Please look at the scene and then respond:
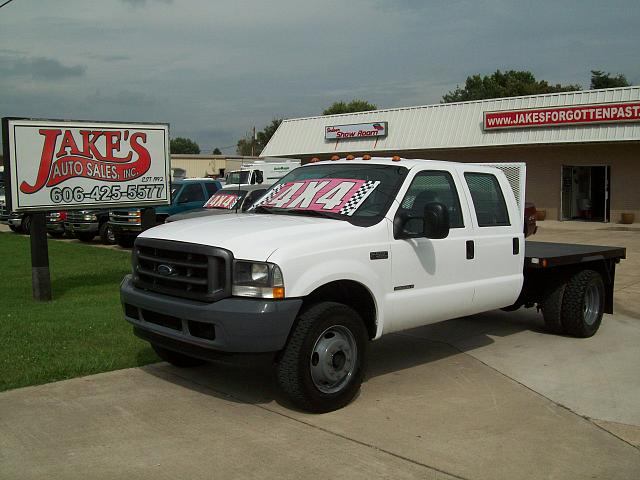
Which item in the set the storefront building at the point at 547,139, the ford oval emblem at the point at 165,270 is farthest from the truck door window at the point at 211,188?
the ford oval emblem at the point at 165,270

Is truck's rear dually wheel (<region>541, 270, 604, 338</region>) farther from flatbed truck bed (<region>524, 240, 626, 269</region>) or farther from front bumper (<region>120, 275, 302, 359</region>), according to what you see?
front bumper (<region>120, 275, 302, 359</region>)

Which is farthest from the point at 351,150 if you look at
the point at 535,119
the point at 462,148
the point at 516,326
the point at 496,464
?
the point at 496,464

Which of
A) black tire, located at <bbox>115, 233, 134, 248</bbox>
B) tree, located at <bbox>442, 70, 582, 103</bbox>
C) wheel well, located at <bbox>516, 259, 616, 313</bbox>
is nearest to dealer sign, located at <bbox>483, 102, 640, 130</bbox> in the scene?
black tire, located at <bbox>115, 233, 134, 248</bbox>

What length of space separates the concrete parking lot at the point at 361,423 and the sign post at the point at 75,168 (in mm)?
5049

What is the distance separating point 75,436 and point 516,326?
589 cm

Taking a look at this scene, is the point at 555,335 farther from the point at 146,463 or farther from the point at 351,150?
the point at 351,150

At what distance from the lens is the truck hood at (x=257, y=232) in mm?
5141

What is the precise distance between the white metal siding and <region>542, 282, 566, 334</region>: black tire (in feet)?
62.4

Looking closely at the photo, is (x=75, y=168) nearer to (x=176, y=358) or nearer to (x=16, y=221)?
(x=176, y=358)

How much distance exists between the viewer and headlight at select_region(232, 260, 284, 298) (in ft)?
16.5

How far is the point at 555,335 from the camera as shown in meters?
8.51

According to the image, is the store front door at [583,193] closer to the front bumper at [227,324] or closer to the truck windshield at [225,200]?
the truck windshield at [225,200]

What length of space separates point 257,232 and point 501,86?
230 ft

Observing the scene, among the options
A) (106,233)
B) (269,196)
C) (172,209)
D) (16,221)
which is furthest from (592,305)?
(16,221)
